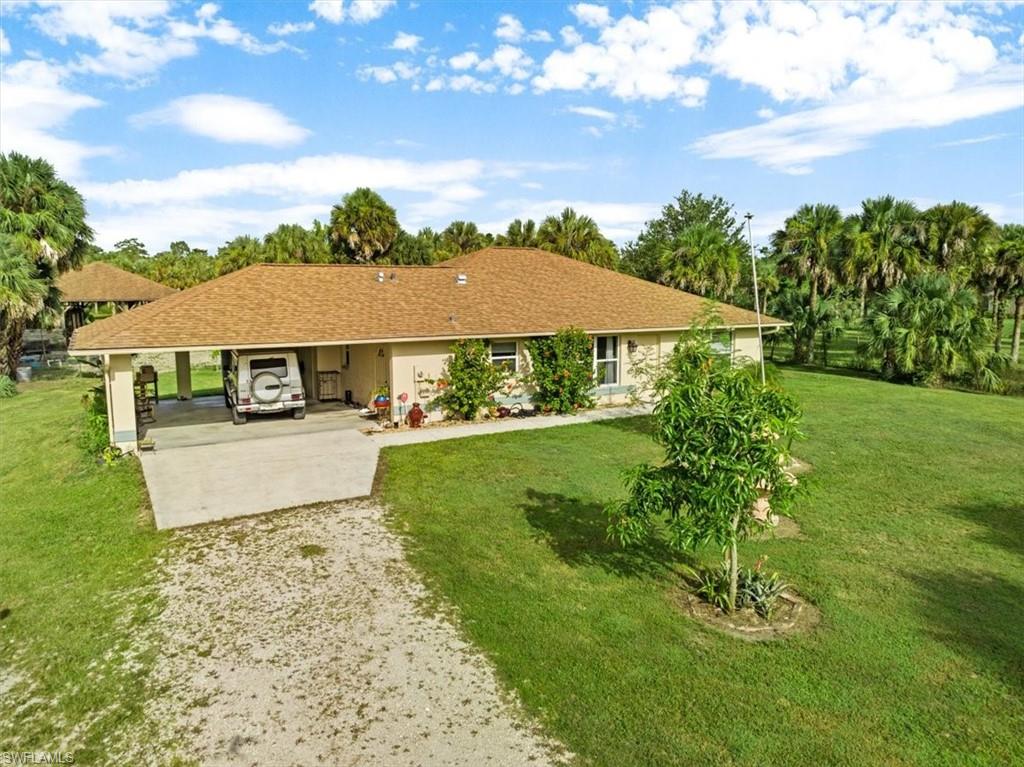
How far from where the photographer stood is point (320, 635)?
6.23 meters

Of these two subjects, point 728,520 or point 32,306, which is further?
point 32,306

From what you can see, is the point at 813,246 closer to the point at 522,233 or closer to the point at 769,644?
the point at 522,233

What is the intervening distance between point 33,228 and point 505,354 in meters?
20.9

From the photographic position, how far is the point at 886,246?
2769cm

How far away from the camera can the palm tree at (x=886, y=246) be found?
90.5 ft

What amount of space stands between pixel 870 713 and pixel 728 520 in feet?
6.35

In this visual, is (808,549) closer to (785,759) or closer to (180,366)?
(785,759)

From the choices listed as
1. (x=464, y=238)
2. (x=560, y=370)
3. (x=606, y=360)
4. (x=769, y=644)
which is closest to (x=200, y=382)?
(x=560, y=370)

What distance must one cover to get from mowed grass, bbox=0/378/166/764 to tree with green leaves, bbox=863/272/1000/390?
82.9ft

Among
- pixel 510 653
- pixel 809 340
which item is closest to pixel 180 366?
pixel 510 653

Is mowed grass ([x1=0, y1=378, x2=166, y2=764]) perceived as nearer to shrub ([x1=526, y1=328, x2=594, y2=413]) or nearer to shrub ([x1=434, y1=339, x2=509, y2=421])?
shrub ([x1=434, y1=339, x2=509, y2=421])

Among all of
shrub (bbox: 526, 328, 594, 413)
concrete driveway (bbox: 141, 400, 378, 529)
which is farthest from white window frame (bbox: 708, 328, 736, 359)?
concrete driveway (bbox: 141, 400, 378, 529)

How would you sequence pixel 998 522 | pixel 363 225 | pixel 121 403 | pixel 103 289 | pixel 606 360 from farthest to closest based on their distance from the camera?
pixel 363 225, pixel 103 289, pixel 606 360, pixel 121 403, pixel 998 522

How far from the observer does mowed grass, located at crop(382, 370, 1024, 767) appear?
4789 millimetres
